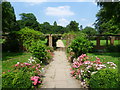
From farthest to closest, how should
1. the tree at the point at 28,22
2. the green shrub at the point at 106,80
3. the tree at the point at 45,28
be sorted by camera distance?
the tree at the point at 45,28
the tree at the point at 28,22
the green shrub at the point at 106,80

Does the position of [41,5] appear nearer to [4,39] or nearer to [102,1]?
[102,1]

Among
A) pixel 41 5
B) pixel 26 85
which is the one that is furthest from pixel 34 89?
pixel 41 5

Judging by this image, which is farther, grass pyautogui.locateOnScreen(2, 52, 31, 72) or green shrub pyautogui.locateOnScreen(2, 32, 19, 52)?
green shrub pyautogui.locateOnScreen(2, 32, 19, 52)

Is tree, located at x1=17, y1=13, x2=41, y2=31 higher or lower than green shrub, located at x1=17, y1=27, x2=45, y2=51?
higher

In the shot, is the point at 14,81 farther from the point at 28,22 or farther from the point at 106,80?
the point at 28,22

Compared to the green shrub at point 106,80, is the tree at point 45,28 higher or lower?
higher

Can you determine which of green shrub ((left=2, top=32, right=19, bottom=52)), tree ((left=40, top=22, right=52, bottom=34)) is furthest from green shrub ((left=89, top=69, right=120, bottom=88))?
tree ((left=40, top=22, right=52, bottom=34))

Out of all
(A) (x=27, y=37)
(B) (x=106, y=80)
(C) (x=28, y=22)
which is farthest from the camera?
(C) (x=28, y=22)

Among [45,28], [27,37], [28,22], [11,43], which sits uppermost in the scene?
[45,28]

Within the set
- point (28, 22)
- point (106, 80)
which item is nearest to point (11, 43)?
point (106, 80)

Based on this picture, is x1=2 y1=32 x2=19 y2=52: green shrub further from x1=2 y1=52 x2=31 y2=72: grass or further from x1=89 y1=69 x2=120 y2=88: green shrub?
x1=89 y1=69 x2=120 y2=88: green shrub

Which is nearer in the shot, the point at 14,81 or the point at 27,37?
the point at 14,81

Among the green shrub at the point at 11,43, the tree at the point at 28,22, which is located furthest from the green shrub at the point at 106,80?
the tree at the point at 28,22

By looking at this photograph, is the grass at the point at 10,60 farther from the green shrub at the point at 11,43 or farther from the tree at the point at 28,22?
the tree at the point at 28,22
